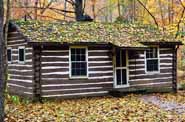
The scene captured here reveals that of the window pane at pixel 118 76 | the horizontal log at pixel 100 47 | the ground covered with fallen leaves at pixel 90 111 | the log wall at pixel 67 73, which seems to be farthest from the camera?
the window pane at pixel 118 76

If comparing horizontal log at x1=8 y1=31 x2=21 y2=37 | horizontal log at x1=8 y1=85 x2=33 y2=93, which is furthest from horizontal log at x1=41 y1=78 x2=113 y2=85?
horizontal log at x1=8 y1=31 x2=21 y2=37

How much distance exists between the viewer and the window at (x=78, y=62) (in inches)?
846

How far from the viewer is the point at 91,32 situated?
74.8 ft

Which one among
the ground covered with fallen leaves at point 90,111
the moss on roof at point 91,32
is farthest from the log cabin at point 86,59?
the ground covered with fallen leaves at point 90,111

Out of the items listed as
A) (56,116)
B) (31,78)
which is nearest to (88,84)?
(31,78)

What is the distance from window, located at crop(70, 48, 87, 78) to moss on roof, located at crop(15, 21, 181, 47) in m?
0.74

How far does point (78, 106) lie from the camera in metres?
18.2

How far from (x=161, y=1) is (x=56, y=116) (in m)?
28.6

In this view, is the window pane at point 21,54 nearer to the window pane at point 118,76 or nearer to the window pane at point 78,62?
the window pane at point 78,62

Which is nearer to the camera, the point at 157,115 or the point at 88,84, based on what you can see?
the point at 157,115

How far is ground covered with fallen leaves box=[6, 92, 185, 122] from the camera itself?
47.8 feet

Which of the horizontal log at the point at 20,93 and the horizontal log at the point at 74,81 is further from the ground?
the horizontal log at the point at 74,81

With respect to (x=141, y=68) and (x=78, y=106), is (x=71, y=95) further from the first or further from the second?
(x=141, y=68)

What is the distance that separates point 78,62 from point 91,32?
225 centimetres
